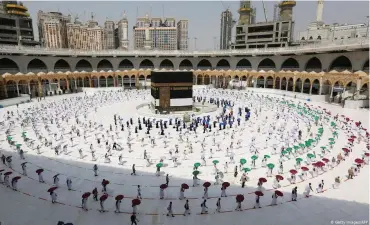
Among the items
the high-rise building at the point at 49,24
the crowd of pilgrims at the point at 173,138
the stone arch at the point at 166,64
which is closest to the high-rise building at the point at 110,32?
the high-rise building at the point at 49,24

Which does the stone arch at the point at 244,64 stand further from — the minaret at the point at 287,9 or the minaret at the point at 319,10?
the minaret at the point at 319,10

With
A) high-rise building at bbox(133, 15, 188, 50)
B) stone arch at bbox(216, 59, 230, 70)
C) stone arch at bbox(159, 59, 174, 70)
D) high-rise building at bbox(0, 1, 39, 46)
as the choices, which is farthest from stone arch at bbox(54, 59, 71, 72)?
high-rise building at bbox(133, 15, 188, 50)

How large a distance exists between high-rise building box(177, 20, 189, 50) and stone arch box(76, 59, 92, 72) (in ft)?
328

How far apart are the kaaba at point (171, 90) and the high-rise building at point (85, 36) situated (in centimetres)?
10213

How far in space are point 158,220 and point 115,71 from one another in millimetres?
48355

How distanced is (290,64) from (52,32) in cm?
9274

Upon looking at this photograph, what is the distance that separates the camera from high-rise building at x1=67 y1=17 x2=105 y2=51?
4452 inches

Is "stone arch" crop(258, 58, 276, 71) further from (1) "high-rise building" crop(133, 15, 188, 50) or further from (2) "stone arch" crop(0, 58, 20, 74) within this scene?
(1) "high-rise building" crop(133, 15, 188, 50)

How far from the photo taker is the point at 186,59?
61.2m

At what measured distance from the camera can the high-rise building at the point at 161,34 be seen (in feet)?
481

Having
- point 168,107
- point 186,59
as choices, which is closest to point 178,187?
point 168,107

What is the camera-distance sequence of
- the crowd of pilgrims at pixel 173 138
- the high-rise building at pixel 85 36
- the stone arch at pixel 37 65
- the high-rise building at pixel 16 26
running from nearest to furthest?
the crowd of pilgrims at pixel 173 138, the stone arch at pixel 37 65, the high-rise building at pixel 16 26, the high-rise building at pixel 85 36

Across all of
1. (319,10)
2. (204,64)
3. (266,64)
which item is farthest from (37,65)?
(319,10)

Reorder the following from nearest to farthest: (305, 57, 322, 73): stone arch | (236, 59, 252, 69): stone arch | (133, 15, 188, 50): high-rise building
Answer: (305, 57, 322, 73): stone arch
(236, 59, 252, 69): stone arch
(133, 15, 188, 50): high-rise building
